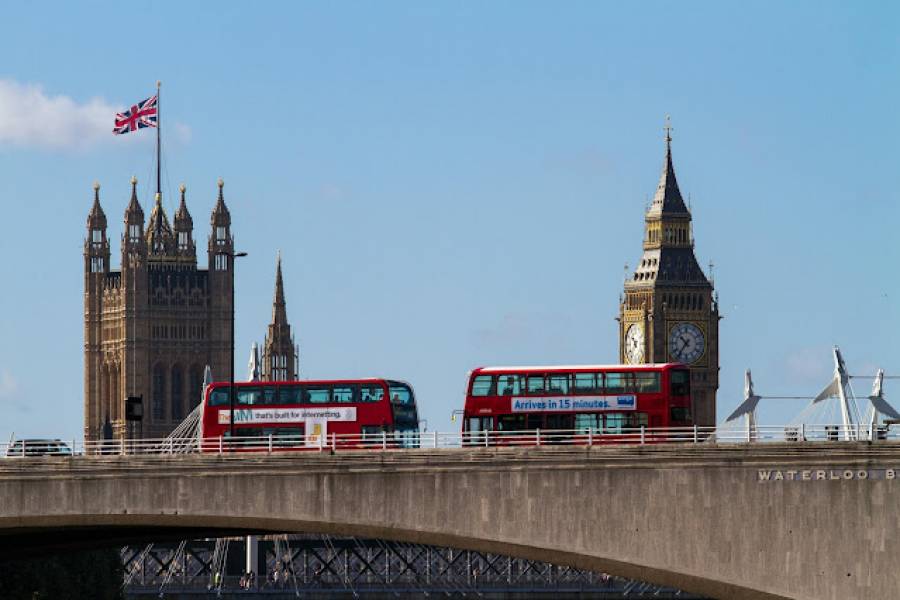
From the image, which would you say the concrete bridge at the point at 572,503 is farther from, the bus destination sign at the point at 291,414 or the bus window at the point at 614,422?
the bus window at the point at 614,422

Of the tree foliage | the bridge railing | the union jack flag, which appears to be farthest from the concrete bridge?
the union jack flag

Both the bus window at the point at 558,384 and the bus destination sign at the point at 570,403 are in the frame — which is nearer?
the bus destination sign at the point at 570,403

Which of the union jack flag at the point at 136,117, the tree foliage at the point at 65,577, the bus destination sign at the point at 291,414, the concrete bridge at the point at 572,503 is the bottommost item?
the tree foliage at the point at 65,577

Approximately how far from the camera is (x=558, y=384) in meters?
89.9

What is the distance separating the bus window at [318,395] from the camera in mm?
94312

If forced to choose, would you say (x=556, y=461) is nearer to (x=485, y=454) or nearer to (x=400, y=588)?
(x=485, y=454)

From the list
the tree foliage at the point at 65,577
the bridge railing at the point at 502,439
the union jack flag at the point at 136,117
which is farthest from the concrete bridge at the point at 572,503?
the union jack flag at the point at 136,117

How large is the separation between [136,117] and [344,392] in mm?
91825

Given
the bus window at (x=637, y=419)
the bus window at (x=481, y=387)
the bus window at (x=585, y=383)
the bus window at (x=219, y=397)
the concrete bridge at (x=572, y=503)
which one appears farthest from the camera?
the bus window at (x=219, y=397)

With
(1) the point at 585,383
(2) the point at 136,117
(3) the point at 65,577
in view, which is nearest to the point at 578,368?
(1) the point at 585,383

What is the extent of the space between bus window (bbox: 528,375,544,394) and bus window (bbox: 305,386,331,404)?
27.5 ft

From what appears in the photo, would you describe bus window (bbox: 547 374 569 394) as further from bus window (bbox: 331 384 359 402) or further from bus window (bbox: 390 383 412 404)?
bus window (bbox: 331 384 359 402)

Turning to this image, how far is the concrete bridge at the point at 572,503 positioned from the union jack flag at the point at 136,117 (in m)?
99.0

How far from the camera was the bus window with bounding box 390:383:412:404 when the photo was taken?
94625mm
